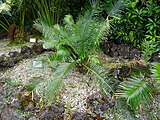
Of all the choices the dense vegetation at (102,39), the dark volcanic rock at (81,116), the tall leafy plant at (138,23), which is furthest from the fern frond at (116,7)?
the dark volcanic rock at (81,116)

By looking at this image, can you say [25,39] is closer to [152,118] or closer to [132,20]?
[132,20]

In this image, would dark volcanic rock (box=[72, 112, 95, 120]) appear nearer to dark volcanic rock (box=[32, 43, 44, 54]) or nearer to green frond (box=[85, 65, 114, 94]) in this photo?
green frond (box=[85, 65, 114, 94])

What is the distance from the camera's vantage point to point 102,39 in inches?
116

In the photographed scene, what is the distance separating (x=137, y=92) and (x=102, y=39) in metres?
0.91

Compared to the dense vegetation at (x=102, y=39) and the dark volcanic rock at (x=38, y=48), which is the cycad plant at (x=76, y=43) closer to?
the dense vegetation at (x=102, y=39)

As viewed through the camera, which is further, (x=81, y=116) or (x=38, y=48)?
(x=38, y=48)

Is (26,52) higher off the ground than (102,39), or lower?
lower

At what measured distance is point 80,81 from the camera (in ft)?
9.54

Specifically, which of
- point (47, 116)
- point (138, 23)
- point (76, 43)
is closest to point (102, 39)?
point (76, 43)

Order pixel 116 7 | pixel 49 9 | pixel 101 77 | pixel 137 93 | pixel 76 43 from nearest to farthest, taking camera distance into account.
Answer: pixel 137 93, pixel 101 77, pixel 76 43, pixel 116 7, pixel 49 9

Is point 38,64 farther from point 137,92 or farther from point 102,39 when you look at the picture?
point 137,92

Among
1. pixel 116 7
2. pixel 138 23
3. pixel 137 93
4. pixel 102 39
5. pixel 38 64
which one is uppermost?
pixel 116 7

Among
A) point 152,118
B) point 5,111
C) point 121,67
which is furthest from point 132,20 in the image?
point 5,111

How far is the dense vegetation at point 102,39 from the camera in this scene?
2.46 m
